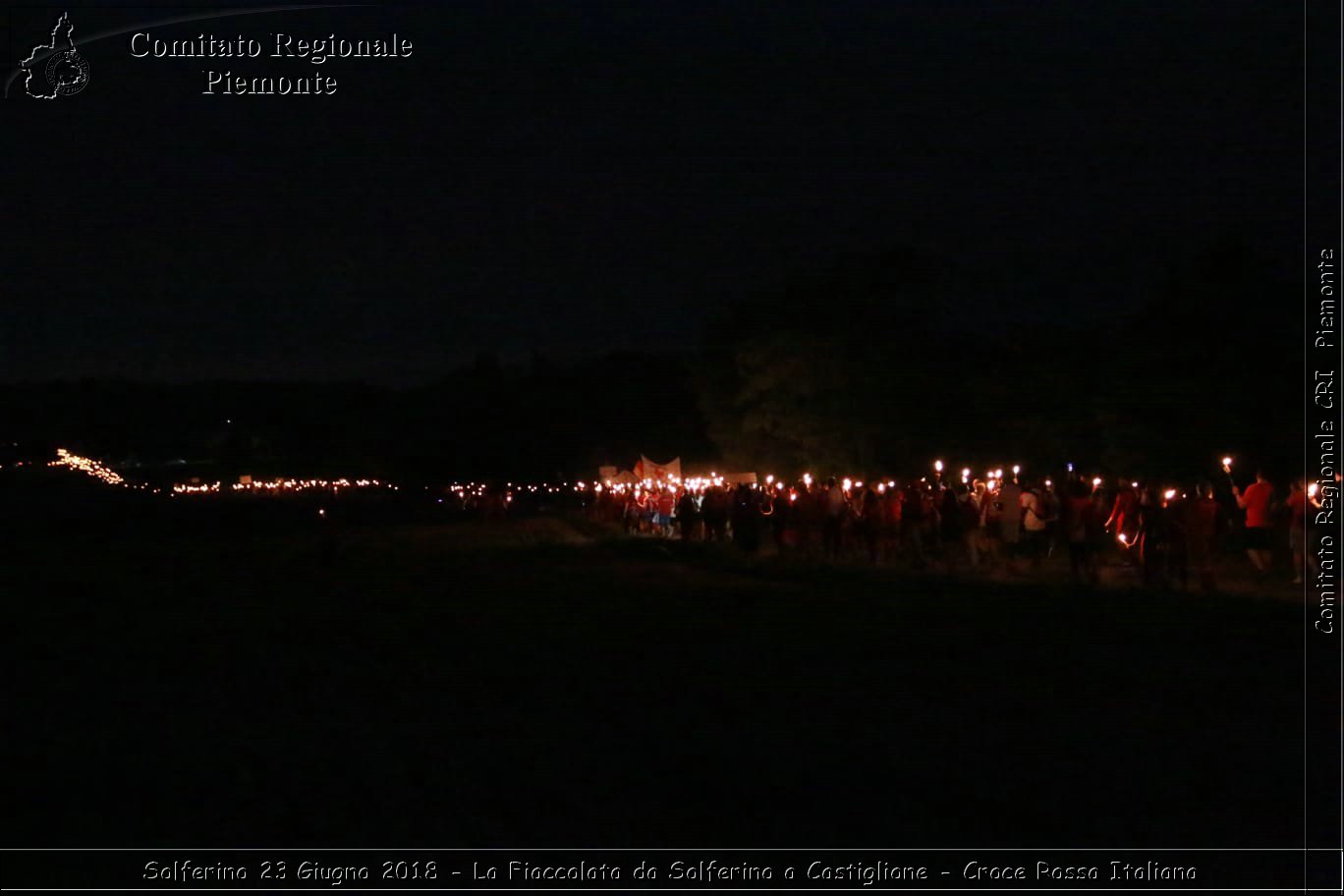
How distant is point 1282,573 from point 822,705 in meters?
13.1

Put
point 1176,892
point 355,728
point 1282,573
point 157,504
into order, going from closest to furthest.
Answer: point 1176,892 → point 355,728 → point 1282,573 → point 157,504

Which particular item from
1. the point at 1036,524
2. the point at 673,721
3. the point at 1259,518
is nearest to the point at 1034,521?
the point at 1036,524

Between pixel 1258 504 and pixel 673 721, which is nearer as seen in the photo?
pixel 673 721

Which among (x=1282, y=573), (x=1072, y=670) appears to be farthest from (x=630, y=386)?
(x=1072, y=670)

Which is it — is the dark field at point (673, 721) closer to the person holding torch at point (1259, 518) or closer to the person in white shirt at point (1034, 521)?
the person holding torch at point (1259, 518)

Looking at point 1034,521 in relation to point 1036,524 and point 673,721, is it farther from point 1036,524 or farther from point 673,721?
point 673,721

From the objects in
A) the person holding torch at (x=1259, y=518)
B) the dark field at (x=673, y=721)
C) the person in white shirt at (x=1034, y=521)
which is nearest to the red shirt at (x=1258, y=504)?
the person holding torch at (x=1259, y=518)

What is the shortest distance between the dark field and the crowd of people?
1.29 meters

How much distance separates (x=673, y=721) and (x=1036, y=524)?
1450 cm

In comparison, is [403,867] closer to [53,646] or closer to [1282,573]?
[53,646]

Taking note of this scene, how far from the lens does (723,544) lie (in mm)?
34656

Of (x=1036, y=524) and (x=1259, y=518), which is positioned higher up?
(x=1259, y=518)

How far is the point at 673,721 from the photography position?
1095 centimetres

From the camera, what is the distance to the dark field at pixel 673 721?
Result: 26.7 ft
